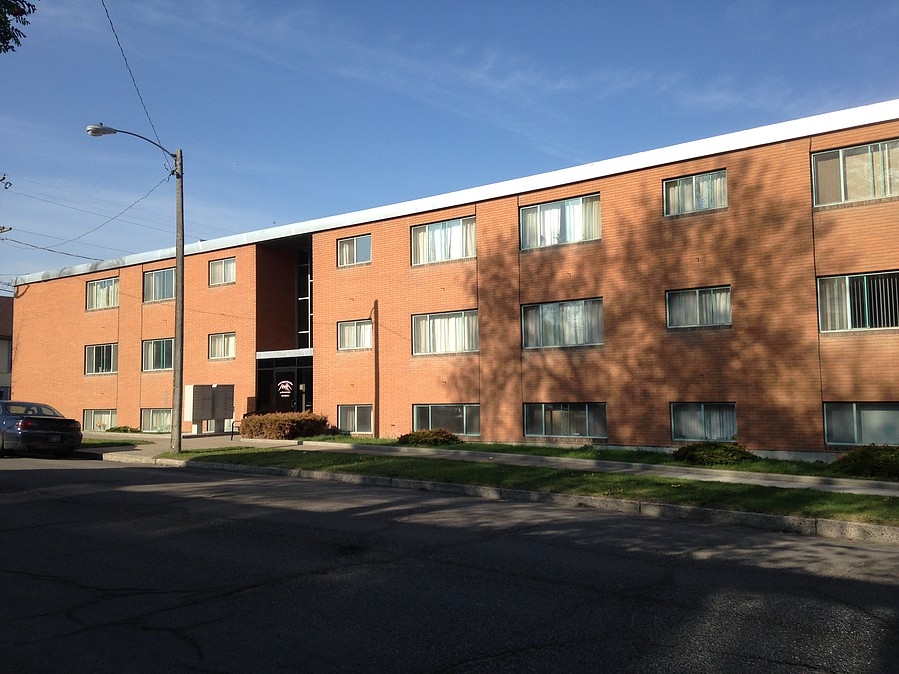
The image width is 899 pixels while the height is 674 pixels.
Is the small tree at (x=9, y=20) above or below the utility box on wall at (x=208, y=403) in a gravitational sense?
above

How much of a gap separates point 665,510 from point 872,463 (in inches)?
239

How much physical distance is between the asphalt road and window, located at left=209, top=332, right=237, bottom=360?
21.6 metres

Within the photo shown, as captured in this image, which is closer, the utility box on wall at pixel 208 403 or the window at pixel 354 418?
the utility box on wall at pixel 208 403

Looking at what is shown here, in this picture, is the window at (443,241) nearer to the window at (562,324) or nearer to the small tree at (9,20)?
the window at (562,324)

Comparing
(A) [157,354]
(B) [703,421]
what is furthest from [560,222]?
(A) [157,354]

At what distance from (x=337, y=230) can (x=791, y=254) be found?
16.2 meters

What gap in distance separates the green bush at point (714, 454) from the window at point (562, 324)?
→ 5.16 meters

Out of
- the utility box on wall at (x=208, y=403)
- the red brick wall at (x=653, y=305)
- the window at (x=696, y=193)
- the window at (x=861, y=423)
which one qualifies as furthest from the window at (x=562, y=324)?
the utility box on wall at (x=208, y=403)

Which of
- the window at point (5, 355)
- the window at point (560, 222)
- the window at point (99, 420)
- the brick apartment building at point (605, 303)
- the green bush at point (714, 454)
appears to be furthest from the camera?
the window at point (5, 355)

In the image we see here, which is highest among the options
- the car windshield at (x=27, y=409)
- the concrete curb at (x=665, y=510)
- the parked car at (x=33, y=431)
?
the car windshield at (x=27, y=409)

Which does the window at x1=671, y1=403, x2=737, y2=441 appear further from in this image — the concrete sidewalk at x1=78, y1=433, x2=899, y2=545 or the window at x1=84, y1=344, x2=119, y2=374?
the window at x1=84, y1=344, x2=119, y2=374

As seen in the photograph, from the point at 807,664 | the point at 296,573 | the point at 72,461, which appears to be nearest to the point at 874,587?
the point at 807,664

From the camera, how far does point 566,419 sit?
928 inches

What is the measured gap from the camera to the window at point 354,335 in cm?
2867
